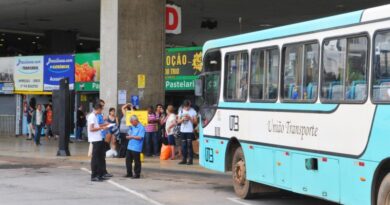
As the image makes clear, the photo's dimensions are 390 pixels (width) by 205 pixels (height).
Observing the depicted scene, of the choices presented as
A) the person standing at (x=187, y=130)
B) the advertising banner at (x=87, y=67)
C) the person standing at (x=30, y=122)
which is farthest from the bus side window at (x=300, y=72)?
the person standing at (x=30, y=122)

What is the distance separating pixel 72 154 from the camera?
816 inches

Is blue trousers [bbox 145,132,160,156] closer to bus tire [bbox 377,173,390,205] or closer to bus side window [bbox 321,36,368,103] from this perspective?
bus side window [bbox 321,36,368,103]

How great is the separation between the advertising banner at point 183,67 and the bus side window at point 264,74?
40.8ft

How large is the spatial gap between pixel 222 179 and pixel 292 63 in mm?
5633

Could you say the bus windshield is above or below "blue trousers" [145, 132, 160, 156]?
above

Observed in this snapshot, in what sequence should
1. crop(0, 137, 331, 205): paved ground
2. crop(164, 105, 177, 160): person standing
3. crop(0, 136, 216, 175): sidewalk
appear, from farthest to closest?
crop(164, 105, 177, 160): person standing → crop(0, 136, 216, 175): sidewalk → crop(0, 137, 331, 205): paved ground

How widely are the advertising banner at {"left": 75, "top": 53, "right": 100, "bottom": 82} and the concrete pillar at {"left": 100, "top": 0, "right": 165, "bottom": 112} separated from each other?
575cm

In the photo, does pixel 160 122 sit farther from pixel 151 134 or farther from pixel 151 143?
pixel 151 143

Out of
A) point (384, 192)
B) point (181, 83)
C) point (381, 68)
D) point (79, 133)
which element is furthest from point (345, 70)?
point (79, 133)

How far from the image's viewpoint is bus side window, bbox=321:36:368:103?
27.0 ft

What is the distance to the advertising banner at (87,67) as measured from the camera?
Result: 2670 cm

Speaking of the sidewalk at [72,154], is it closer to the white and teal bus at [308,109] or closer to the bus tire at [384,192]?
the white and teal bus at [308,109]

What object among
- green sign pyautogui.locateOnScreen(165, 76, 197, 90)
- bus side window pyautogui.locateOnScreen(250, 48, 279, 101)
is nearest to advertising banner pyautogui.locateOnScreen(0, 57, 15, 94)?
green sign pyautogui.locateOnScreen(165, 76, 197, 90)

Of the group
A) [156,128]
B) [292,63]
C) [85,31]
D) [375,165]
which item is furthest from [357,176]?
[85,31]
